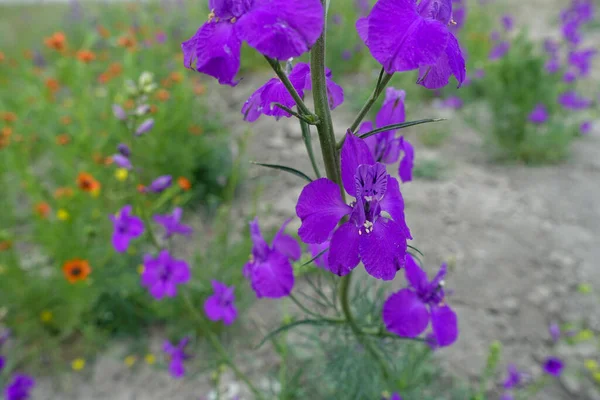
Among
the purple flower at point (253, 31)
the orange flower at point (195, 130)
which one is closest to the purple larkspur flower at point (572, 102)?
the orange flower at point (195, 130)

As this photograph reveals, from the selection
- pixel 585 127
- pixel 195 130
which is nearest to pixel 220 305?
pixel 195 130

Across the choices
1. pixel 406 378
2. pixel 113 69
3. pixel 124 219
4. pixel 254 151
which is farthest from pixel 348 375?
pixel 113 69

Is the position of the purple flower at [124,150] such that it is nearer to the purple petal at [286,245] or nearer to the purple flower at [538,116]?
the purple petal at [286,245]

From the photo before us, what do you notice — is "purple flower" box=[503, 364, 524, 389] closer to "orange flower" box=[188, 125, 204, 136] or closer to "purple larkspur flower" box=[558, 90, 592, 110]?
"orange flower" box=[188, 125, 204, 136]

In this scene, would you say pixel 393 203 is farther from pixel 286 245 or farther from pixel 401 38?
pixel 286 245

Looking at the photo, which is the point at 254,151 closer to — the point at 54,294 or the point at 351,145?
the point at 54,294

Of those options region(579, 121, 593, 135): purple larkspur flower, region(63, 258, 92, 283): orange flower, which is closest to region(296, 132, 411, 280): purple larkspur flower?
region(63, 258, 92, 283): orange flower

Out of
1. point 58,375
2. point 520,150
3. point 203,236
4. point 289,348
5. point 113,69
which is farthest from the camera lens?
point 113,69
